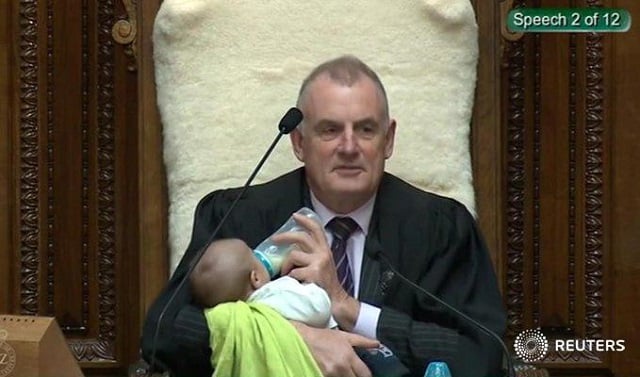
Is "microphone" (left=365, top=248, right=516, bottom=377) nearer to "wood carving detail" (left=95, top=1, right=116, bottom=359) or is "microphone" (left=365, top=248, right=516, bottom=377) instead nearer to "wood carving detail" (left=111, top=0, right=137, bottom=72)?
"wood carving detail" (left=111, top=0, right=137, bottom=72)

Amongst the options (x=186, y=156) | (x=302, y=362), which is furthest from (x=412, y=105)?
(x=302, y=362)

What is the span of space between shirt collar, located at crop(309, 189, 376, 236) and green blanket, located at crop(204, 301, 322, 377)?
1.38 ft

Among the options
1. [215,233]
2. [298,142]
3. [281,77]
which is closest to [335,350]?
[215,233]

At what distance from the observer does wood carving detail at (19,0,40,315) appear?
11.1 feet

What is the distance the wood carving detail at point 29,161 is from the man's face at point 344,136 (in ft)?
2.92

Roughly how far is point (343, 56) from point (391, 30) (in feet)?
0.70

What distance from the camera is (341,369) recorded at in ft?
7.98

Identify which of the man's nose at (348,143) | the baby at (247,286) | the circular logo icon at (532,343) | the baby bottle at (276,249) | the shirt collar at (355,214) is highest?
the man's nose at (348,143)

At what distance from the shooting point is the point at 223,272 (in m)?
2.44

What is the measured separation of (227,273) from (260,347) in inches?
6.1

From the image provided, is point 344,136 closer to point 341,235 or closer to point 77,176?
point 341,235

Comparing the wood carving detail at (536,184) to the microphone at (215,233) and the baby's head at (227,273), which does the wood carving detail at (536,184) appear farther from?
the baby's head at (227,273)

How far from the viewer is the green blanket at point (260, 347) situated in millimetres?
2336

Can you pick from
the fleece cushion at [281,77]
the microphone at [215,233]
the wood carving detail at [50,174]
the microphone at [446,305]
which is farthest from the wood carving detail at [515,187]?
the wood carving detail at [50,174]
